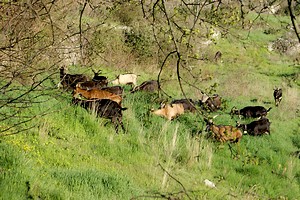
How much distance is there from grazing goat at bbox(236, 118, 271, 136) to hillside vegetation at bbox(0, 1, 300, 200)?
8.5 inches

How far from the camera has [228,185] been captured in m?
10.1

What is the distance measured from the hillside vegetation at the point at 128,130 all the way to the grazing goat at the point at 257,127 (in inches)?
8.5

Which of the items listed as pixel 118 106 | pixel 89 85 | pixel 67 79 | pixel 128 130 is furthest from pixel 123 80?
pixel 67 79

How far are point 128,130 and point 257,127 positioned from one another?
3737mm

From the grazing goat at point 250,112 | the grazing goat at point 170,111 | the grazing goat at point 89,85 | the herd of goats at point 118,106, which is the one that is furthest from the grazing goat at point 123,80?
the grazing goat at point 250,112

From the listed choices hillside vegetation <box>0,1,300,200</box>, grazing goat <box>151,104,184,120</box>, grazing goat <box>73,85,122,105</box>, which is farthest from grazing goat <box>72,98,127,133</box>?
grazing goat <box>151,104,184,120</box>

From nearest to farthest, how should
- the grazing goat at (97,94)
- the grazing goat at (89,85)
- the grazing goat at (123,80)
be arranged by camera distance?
the grazing goat at (97,94)
the grazing goat at (89,85)
the grazing goat at (123,80)

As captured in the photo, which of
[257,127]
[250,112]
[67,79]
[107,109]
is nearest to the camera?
[67,79]

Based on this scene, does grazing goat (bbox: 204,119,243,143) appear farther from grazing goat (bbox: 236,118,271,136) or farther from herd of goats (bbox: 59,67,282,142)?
grazing goat (bbox: 236,118,271,136)

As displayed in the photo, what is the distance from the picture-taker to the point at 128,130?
11.3 meters

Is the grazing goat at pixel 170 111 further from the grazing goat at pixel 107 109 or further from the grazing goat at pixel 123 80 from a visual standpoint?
the grazing goat at pixel 123 80

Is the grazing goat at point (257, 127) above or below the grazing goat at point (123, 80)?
below

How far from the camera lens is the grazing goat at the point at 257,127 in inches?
509

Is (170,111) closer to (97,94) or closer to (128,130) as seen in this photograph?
(97,94)
